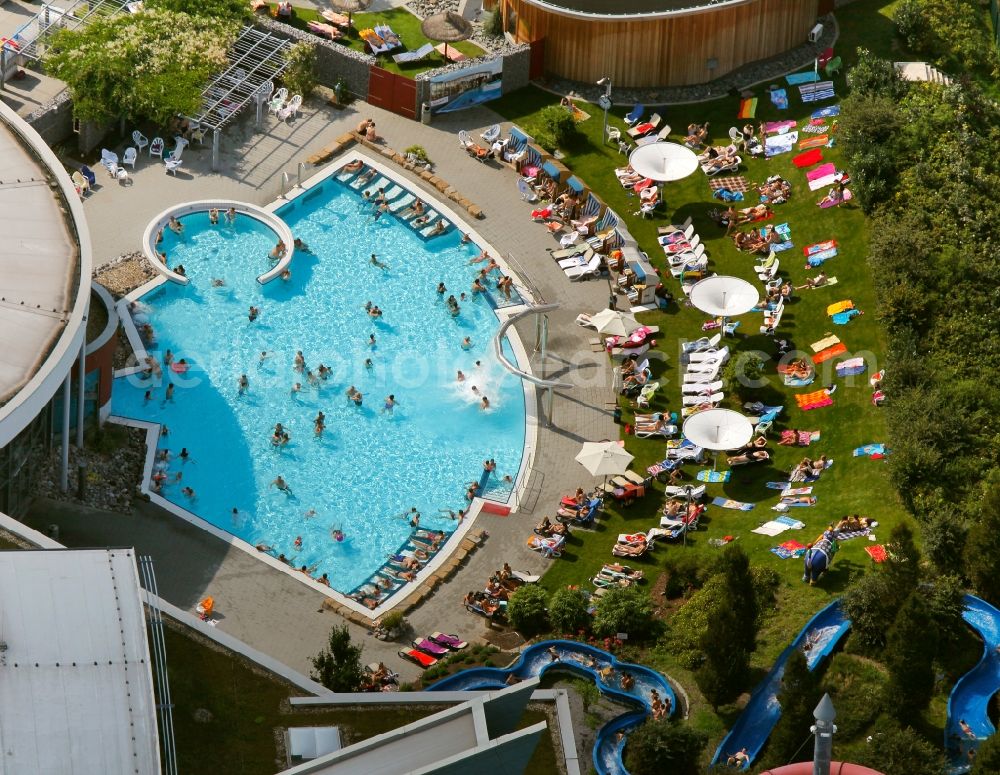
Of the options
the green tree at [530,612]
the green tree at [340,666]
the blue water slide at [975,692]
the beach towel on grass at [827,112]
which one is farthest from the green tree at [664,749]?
the beach towel on grass at [827,112]

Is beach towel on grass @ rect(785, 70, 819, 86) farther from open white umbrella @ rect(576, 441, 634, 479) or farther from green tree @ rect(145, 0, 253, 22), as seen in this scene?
green tree @ rect(145, 0, 253, 22)

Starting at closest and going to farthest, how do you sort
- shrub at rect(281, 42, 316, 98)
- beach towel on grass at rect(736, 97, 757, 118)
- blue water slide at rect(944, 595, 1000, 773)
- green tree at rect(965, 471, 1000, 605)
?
blue water slide at rect(944, 595, 1000, 773) < green tree at rect(965, 471, 1000, 605) < beach towel on grass at rect(736, 97, 757, 118) < shrub at rect(281, 42, 316, 98)

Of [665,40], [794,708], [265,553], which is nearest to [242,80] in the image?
[665,40]

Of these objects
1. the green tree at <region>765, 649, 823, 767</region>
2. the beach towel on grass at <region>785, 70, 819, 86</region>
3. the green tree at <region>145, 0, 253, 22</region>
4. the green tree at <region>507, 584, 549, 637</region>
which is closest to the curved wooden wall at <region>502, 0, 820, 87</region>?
the beach towel on grass at <region>785, 70, 819, 86</region>

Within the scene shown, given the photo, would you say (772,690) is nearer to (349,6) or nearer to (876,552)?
(876,552)

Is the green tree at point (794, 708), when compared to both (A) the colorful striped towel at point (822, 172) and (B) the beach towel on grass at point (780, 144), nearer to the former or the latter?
(A) the colorful striped towel at point (822, 172)

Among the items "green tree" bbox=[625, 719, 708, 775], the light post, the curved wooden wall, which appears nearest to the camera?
"green tree" bbox=[625, 719, 708, 775]
